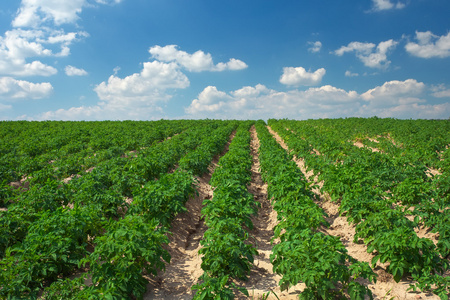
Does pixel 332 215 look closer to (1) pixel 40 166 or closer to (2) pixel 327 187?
(2) pixel 327 187

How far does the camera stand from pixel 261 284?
484cm

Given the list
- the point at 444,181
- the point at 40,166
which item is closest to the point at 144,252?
the point at 444,181

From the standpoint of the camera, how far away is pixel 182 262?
5871 mm

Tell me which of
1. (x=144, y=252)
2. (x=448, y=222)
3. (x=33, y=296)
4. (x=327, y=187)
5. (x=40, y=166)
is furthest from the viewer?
(x=40, y=166)

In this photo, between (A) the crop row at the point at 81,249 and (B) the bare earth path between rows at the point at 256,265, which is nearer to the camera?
(A) the crop row at the point at 81,249

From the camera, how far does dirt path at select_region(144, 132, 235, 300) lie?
15.9 ft

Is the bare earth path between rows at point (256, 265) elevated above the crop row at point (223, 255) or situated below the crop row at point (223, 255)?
below

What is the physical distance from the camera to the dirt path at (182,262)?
190 inches

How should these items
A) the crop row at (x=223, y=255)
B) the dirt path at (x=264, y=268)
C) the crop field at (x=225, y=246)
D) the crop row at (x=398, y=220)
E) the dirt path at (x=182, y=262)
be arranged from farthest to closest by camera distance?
Result: the dirt path at (x=182, y=262) < the dirt path at (x=264, y=268) < the crop row at (x=398, y=220) < the crop field at (x=225, y=246) < the crop row at (x=223, y=255)

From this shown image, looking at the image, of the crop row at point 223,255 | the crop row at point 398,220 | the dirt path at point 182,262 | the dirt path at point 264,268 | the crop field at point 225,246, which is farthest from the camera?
→ the dirt path at point 182,262

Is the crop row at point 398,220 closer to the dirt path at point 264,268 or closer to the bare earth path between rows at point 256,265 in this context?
the bare earth path between rows at point 256,265

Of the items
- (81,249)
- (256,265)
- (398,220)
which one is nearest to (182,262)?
(256,265)

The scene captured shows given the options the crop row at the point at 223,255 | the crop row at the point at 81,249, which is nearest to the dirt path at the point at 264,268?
the crop row at the point at 223,255

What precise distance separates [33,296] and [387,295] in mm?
5522
